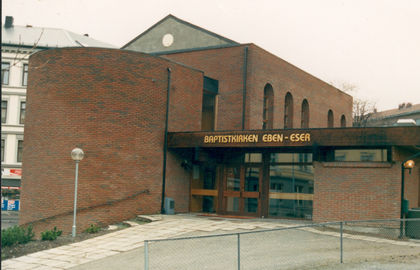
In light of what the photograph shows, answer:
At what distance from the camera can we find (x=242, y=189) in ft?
65.5

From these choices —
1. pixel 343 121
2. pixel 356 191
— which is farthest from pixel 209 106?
pixel 343 121

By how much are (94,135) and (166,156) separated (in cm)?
324

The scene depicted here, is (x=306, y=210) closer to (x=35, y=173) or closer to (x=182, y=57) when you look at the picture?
(x=35, y=173)

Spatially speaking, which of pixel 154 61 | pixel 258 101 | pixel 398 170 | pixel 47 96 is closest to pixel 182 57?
pixel 258 101

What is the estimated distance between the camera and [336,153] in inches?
679

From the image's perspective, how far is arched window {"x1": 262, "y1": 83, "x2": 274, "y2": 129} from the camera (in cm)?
2638

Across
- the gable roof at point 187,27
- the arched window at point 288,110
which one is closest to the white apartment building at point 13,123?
the gable roof at point 187,27

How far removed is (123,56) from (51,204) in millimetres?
6336

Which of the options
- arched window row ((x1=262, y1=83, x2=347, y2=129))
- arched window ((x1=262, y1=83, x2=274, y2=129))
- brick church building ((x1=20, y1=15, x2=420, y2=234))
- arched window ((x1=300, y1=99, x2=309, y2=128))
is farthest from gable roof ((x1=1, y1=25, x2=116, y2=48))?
brick church building ((x1=20, y1=15, x2=420, y2=234))

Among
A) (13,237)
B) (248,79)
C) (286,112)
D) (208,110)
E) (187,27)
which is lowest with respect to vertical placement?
(13,237)

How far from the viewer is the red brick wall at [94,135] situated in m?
18.0

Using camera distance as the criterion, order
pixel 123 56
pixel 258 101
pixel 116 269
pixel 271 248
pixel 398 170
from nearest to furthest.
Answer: pixel 271 248, pixel 116 269, pixel 398 170, pixel 123 56, pixel 258 101

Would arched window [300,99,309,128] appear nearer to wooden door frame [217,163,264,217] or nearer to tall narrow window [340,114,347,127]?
tall narrow window [340,114,347,127]

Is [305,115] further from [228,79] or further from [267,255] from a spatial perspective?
[267,255]
